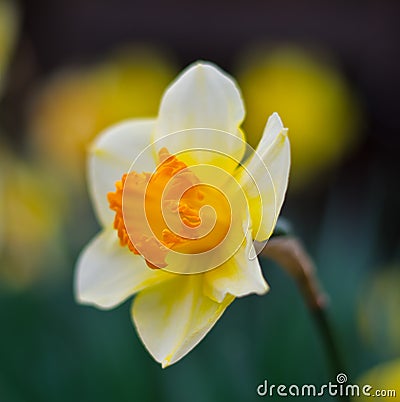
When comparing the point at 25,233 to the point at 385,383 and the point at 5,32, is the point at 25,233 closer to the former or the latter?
the point at 5,32

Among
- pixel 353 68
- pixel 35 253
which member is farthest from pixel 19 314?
pixel 353 68

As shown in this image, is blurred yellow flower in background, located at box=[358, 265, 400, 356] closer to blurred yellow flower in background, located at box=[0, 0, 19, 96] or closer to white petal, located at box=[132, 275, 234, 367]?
white petal, located at box=[132, 275, 234, 367]

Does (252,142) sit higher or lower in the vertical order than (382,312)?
higher

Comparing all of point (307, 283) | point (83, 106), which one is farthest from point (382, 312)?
point (83, 106)

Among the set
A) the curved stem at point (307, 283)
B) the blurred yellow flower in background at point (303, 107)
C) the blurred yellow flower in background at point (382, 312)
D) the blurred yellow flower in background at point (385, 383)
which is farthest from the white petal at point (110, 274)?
the blurred yellow flower in background at point (303, 107)

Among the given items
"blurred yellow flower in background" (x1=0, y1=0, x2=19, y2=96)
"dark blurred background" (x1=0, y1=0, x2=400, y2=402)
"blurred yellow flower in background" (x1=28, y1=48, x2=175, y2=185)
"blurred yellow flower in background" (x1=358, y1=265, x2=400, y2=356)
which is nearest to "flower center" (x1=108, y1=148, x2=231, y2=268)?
"dark blurred background" (x1=0, y1=0, x2=400, y2=402)

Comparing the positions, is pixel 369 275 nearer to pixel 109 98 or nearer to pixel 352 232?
pixel 352 232
